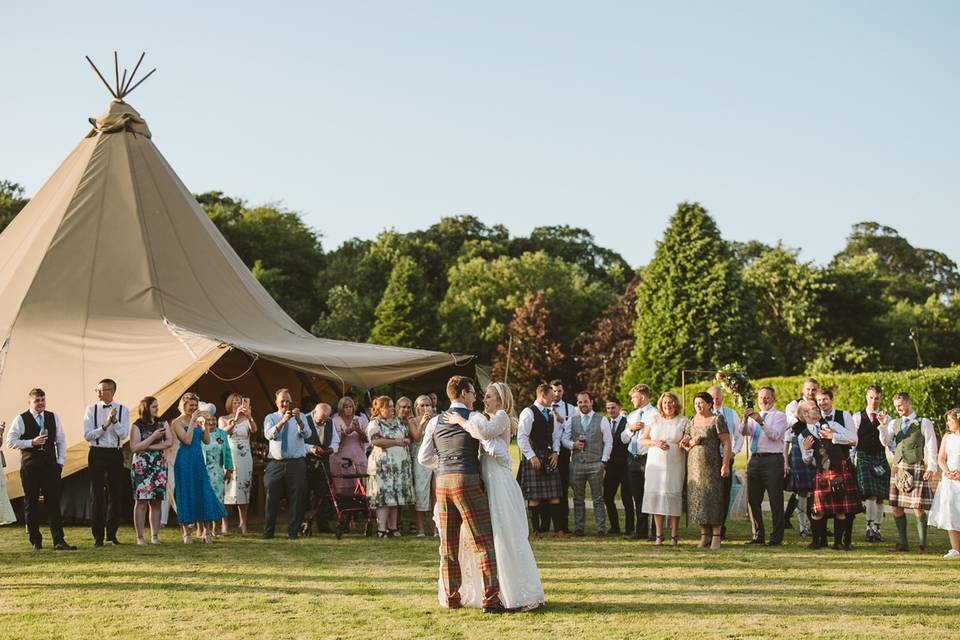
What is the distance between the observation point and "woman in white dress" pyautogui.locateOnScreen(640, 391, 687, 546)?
991 cm

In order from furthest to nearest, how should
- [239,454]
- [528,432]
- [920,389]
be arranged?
[920,389], [239,454], [528,432]

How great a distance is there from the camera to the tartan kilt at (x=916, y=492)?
9.30 meters

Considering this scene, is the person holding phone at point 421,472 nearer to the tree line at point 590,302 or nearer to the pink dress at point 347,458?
the pink dress at point 347,458

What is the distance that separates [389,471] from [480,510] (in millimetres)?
4852

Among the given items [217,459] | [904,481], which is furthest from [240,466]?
[904,481]

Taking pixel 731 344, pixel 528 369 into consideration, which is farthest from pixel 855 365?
pixel 528 369

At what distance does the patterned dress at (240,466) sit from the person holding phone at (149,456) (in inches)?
58.4

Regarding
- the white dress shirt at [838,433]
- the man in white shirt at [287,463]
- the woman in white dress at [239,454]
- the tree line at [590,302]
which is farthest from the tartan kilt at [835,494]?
the tree line at [590,302]

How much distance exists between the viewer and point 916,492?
9359mm

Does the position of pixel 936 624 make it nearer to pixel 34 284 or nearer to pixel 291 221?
pixel 34 284

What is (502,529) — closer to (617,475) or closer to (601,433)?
(601,433)

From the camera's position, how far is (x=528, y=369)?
153 ft

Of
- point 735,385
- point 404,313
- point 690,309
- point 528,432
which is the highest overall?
point 404,313

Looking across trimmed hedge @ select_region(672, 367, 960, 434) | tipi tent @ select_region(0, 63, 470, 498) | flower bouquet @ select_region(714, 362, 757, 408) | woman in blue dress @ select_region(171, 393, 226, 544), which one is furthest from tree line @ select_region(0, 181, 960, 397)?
woman in blue dress @ select_region(171, 393, 226, 544)
